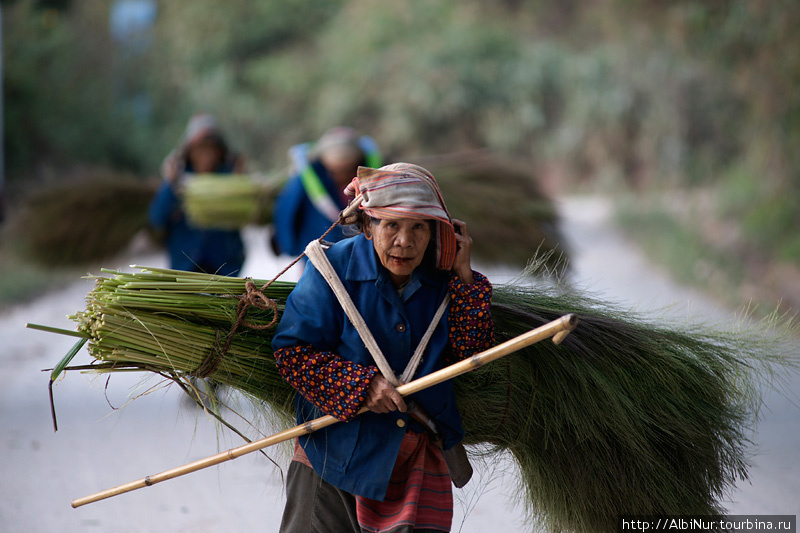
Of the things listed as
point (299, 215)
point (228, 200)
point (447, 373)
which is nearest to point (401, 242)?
point (447, 373)

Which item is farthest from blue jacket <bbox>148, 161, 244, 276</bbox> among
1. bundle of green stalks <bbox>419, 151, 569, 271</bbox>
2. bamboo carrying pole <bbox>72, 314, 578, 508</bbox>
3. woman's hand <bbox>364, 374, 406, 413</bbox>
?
woman's hand <bbox>364, 374, 406, 413</bbox>

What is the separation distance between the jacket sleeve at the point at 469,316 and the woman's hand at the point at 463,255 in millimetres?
15

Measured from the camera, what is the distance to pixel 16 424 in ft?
15.4

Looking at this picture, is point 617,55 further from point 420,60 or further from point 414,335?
point 414,335

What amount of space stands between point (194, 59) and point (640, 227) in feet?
40.8

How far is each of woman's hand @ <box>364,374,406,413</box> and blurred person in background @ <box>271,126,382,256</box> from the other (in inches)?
98.6

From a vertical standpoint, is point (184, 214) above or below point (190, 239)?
above

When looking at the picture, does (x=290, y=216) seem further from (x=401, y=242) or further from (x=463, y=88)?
(x=463, y=88)

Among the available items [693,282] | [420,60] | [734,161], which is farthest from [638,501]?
[420,60]

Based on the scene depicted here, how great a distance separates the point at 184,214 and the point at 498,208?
1.99 m

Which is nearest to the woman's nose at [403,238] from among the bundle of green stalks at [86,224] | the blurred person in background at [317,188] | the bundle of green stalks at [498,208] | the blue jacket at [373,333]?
the blue jacket at [373,333]

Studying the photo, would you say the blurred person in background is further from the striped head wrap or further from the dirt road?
the striped head wrap

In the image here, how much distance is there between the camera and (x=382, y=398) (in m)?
2.05

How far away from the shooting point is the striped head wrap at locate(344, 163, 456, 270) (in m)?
2.03
